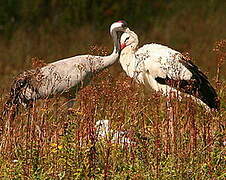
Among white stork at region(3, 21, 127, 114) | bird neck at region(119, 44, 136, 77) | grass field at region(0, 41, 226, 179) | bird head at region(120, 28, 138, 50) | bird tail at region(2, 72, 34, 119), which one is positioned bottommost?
grass field at region(0, 41, 226, 179)

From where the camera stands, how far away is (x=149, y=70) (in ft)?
26.8

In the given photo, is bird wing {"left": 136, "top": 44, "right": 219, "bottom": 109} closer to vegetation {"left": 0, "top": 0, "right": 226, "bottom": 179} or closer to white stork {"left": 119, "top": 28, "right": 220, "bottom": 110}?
white stork {"left": 119, "top": 28, "right": 220, "bottom": 110}

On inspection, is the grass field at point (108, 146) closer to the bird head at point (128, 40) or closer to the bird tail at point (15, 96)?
the bird tail at point (15, 96)

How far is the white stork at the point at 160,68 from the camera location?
24.5 feet

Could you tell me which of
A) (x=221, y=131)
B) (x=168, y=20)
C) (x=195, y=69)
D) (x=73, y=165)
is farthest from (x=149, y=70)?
(x=168, y=20)

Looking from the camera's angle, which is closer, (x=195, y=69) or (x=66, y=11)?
(x=195, y=69)

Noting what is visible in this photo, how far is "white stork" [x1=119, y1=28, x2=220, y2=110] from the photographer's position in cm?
747

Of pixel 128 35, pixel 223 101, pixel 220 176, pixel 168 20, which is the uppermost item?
pixel 168 20

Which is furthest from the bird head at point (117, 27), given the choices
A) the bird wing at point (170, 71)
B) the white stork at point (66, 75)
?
the bird wing at point (170, 71)

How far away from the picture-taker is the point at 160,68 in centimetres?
802

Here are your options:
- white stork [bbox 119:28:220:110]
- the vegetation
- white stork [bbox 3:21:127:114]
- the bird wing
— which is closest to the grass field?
the vegetation

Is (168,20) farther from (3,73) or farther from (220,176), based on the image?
(220,176)

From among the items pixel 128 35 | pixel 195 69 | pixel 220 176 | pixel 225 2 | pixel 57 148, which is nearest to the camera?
pixel 220 176

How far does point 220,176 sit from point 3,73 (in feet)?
31.4
